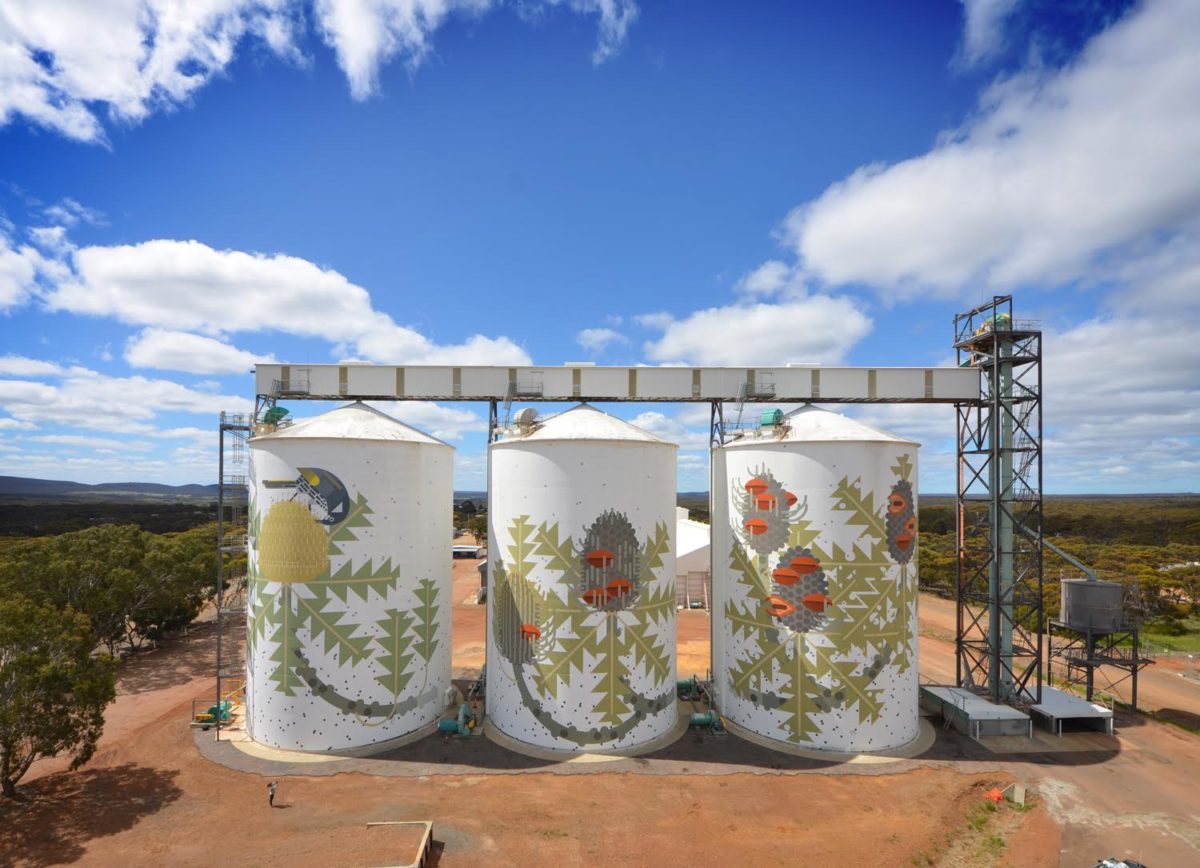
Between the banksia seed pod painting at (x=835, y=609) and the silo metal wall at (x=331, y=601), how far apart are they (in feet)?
49.0

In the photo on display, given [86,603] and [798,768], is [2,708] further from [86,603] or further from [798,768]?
[798,768]

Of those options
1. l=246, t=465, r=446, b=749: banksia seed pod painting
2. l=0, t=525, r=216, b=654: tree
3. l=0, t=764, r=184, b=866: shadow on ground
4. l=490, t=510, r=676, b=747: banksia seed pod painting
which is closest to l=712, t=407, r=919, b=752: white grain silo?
l=490, t=510, r=676, b=747: banksia seed pod painting

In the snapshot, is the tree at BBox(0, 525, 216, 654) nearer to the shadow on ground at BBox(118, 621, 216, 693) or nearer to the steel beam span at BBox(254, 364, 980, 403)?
the shadow on ground at BBox(118, 621, 216, 693)

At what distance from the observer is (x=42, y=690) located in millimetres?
18469

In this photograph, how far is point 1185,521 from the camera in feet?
367

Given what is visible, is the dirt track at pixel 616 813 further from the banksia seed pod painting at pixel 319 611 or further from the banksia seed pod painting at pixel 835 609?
the banksia seed pod painting at pixel 319 611

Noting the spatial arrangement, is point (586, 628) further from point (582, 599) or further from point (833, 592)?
point (833, 592)

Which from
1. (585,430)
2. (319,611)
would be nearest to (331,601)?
(319,611)

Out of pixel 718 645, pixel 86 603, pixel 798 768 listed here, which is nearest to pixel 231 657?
pixel 86 603

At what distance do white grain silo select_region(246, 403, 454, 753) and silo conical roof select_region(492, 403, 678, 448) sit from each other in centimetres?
563

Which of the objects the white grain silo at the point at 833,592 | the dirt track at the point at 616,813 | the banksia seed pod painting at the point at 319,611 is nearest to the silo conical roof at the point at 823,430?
the white grain silo at the point at 833,592

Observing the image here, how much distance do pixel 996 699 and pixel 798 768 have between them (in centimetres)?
1231

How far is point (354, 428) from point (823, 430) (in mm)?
19643

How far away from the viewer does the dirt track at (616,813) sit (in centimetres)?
1673
